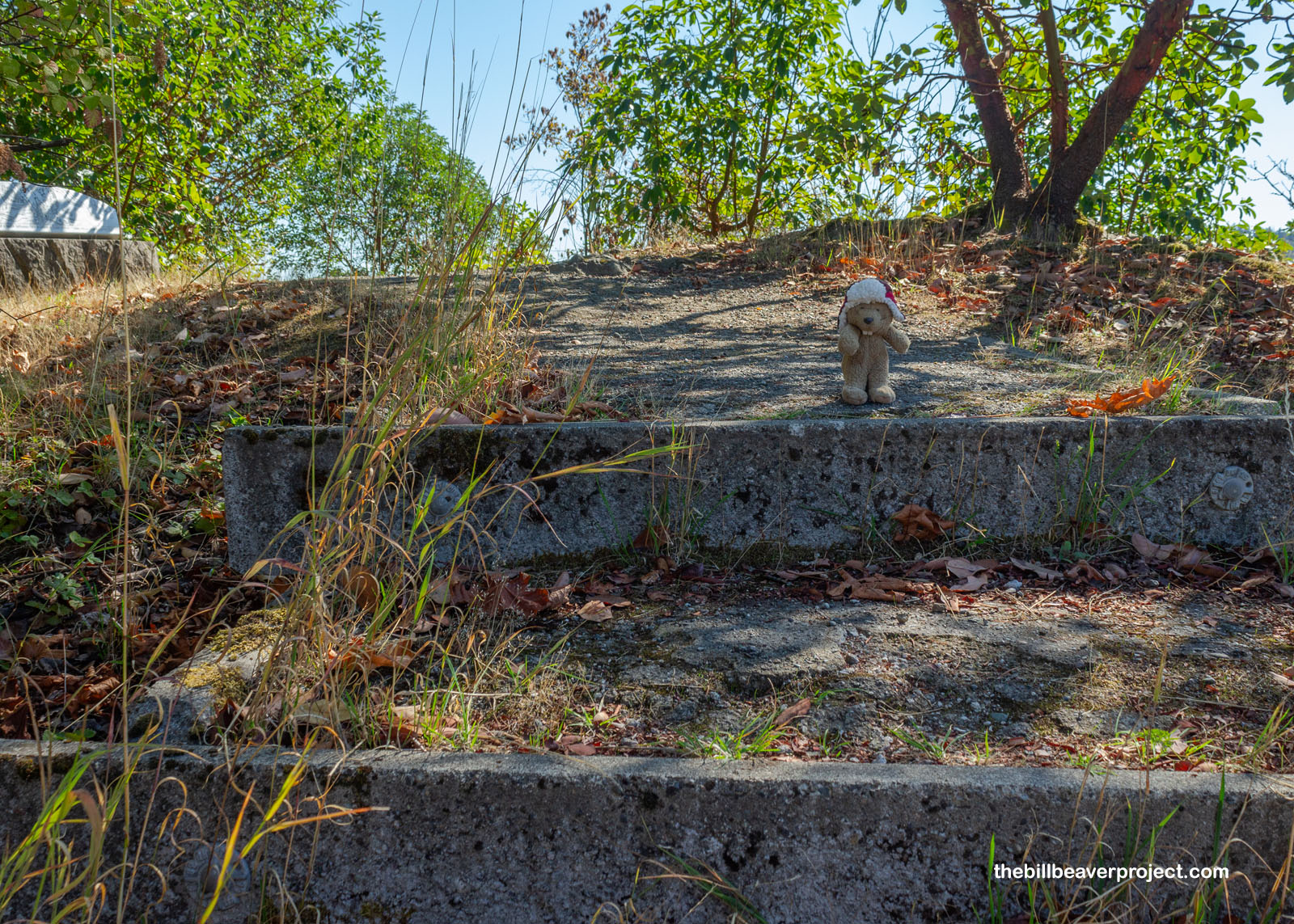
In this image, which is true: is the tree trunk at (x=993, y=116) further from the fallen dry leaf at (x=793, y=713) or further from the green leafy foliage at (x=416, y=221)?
the fallen dry leaf at (x=793, y=713)

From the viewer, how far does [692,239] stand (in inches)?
321

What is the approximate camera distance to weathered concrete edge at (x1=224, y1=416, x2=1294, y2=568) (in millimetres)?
2637

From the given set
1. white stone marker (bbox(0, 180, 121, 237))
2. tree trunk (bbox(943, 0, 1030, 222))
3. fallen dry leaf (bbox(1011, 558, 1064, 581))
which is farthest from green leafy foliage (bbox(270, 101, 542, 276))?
tree trunk (bbox(943, 0, 1030, 222))

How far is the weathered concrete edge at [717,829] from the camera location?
141 centimetres

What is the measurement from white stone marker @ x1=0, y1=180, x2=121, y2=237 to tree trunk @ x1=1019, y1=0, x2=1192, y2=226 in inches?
277

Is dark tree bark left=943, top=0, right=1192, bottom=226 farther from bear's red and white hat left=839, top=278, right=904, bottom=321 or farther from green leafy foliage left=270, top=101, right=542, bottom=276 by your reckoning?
green leafy foliage left=270, top=101, right=542, bottom=276

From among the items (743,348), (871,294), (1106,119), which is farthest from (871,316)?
(1106,119)

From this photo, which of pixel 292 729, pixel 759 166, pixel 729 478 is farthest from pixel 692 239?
pixel 292 729

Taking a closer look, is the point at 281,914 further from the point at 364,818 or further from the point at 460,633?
the point at 460,633

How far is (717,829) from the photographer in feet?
4.75

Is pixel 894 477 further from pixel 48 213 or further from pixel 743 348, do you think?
pixel 48 213

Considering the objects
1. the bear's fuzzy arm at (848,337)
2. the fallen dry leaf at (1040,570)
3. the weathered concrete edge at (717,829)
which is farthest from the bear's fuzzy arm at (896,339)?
the weathered concrete edge at (717,829)

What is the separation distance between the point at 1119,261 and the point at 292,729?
21.5 feet

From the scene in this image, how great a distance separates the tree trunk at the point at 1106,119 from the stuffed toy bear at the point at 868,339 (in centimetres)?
453
